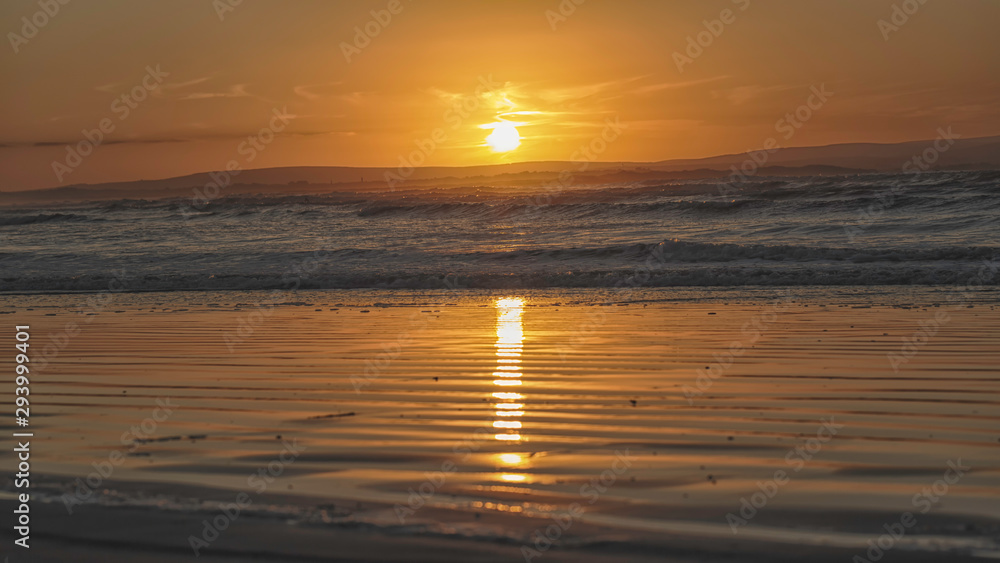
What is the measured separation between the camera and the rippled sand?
8.88 ft

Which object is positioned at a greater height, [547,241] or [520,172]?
[520,172]

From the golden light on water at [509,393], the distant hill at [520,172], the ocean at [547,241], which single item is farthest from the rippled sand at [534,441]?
the distant hill at [520,172]

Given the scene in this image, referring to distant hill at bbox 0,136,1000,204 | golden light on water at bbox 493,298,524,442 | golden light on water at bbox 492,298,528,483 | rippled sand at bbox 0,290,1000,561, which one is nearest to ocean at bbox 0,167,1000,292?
golden light on water at bbox 493,298,524,442

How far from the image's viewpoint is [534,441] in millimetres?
3947

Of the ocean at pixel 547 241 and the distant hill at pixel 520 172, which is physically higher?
the distant hill at pixel 520 172

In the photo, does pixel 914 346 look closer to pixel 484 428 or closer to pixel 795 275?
pixel 484 428

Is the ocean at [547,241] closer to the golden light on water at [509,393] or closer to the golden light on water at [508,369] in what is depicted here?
the golden light on water at [508,369]

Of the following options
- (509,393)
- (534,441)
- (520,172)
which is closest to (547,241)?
(509,393)

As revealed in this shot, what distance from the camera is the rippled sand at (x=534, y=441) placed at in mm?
2707

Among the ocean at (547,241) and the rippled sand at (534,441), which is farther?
the ocean at (547,241)

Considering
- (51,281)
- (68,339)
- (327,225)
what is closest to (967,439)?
(68,339)

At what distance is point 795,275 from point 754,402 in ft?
31.1

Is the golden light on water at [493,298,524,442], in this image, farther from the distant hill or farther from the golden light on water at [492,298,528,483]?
the distant hill

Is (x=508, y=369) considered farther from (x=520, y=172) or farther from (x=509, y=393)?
(x=520, y=172)
